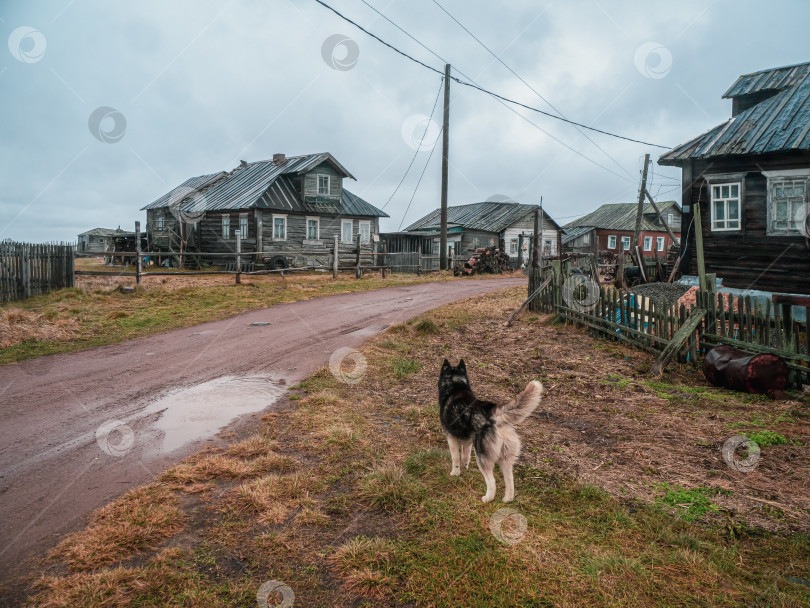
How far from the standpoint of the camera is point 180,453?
4.70 m

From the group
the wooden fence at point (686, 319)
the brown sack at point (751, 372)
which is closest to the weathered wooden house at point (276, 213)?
the wooden fence at point (686, 319)

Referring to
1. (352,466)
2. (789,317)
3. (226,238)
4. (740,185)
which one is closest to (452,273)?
(226,238)

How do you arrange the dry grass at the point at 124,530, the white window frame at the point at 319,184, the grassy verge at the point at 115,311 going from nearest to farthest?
the dry grass at the point at 124,530, the grassy verge at the point at 115,311, the white window frame at the point at 319,184

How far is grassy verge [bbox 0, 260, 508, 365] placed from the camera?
31.3 feet

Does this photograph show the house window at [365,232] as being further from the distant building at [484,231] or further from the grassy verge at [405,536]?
the grassy verge at [405,536]

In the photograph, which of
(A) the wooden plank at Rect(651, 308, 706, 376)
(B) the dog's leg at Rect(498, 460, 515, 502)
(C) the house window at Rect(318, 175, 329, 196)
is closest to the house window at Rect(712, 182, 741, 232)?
(A) the wooden plank at Rect(651, 308, 706, 376)
